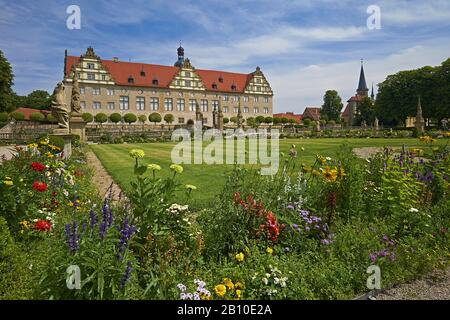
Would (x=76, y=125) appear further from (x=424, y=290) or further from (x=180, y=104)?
(x=180, y=104)

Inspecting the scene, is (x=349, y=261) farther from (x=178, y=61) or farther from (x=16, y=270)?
(x=178, y=61)

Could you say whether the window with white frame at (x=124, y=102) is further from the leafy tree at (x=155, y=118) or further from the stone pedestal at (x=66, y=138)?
the stone pedestal at (x=66, y=138)

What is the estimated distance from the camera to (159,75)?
63156mm

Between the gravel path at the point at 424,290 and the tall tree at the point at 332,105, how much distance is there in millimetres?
82251

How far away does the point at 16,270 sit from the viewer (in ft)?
10.3

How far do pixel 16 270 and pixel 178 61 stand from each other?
2950 inches

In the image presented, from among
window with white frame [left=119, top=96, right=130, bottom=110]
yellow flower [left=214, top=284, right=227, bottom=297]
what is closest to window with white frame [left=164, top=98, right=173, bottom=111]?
window with white frame [left=119, top=96, right=130, bottom=110]

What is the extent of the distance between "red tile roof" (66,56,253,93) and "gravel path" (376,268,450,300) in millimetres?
58769

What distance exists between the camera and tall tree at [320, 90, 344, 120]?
81.8 m

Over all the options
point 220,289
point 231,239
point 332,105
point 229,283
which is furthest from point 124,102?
point 220,289

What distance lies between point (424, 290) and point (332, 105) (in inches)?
3305

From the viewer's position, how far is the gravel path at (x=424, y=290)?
338 centimetres

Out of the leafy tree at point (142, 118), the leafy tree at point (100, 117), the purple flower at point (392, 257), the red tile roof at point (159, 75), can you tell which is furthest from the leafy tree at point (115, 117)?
the purple flower at point (392, 257)
